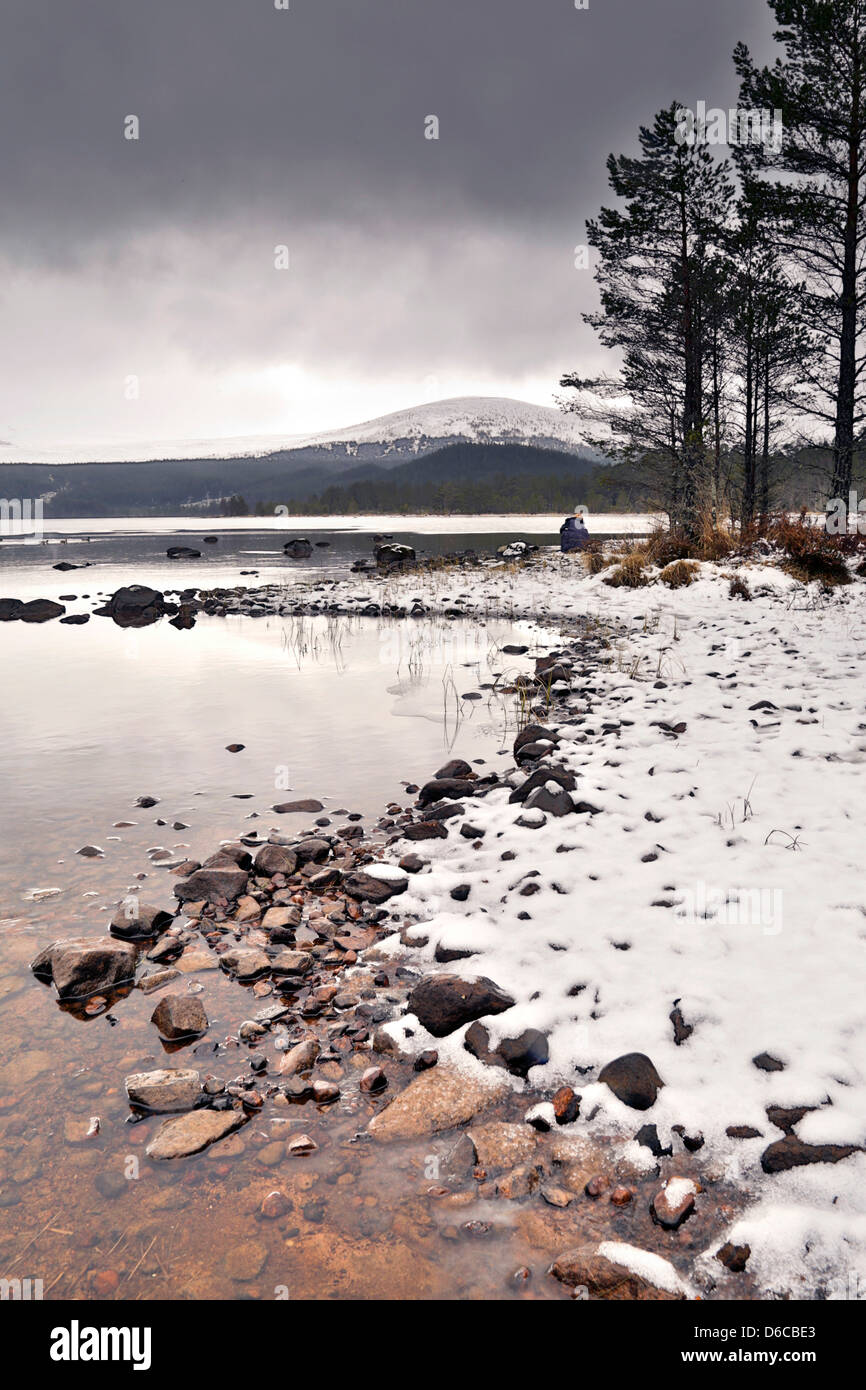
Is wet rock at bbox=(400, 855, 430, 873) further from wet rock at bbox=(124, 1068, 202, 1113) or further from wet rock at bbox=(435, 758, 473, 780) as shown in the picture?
wet rock at bbox=(124, 1068, 202, 1113)

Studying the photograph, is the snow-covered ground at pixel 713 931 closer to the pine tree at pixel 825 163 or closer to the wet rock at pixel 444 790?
the wet rock at pixel 444 790

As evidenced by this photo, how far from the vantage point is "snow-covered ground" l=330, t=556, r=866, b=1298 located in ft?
9.30

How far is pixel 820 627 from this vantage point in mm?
13430

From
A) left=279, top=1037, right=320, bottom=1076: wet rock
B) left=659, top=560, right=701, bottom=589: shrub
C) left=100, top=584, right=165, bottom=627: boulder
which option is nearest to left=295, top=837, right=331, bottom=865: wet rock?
left=279, top=1037, right=320, bottom=1076: wet rock

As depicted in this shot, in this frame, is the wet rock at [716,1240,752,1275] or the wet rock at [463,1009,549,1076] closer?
the wet rock at [716,1240,752,1275]

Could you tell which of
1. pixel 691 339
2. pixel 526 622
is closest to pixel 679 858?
pixel 526 622

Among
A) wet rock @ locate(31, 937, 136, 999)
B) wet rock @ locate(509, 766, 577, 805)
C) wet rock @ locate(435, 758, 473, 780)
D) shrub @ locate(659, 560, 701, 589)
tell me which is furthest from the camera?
shrub @ locate(659, 560, 701, 589)

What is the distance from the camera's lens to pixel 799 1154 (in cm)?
276

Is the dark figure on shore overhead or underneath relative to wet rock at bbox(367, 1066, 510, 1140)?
overhead

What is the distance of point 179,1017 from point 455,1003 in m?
1.47

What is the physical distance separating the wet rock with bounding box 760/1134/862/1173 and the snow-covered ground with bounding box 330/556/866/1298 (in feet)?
0.07

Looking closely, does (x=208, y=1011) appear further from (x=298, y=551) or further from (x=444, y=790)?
(x=298, y=551)

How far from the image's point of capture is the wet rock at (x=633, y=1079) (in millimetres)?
3166

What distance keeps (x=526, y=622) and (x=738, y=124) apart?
19091 millimetres
